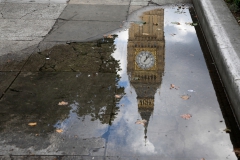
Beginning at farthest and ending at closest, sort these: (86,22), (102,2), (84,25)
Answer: (102,2) < (86,22) < (84,25)

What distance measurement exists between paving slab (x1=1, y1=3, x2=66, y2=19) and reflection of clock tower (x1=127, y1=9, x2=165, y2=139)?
2594mm

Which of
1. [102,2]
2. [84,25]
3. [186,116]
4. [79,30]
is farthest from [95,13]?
[186,116]

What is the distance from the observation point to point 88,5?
1190 cm

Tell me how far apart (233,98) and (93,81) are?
253 centimetres

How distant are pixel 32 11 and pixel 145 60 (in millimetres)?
4804

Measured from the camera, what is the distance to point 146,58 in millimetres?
8102

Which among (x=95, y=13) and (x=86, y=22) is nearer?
(x=86, y=22)

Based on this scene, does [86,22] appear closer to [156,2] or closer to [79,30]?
[79,30]

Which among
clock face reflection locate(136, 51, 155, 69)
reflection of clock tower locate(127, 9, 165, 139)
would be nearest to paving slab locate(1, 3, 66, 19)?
reflection of clock tower locate(127, 9, 165, 139)

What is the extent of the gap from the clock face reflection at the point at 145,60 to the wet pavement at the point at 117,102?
2cm

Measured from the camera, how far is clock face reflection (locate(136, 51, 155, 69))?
783 centimetres

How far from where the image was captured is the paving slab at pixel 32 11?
10.9 metres

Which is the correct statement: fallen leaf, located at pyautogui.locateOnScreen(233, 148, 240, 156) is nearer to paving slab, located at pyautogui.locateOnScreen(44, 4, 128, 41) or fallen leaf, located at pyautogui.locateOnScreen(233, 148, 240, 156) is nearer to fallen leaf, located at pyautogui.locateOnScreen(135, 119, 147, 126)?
fallen leaf, located at pyautogui.locateOnScreen(135, 119, 147, 126)

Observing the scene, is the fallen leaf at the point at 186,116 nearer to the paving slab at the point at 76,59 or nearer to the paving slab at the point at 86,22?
the paving slab at the point at 76,59
